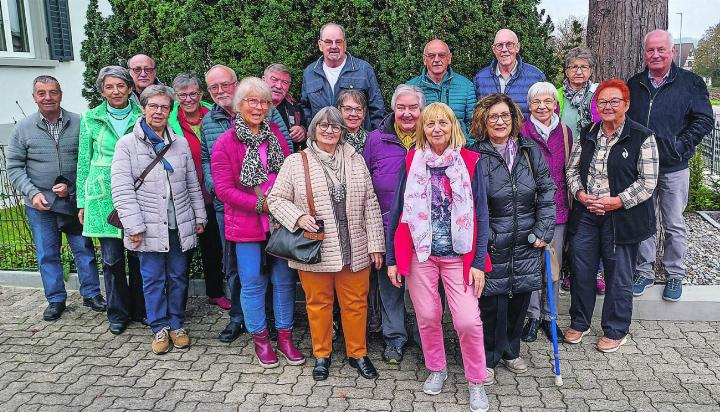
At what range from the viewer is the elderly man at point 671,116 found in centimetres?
491

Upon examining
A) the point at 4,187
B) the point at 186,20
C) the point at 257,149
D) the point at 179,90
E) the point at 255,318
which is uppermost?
the point at 186,20

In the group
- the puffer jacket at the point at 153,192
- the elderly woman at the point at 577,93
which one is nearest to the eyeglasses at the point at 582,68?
the elderly woman at the point at 577,93

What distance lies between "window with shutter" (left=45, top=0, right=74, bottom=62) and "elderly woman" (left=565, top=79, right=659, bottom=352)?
895 cm

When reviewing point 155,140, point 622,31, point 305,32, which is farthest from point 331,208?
point 622,31

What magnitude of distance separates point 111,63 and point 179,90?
60.9 inches

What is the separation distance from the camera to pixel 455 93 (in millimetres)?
5098

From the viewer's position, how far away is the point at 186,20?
5.90 metres

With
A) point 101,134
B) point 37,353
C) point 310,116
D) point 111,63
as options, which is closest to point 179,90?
point 101,134

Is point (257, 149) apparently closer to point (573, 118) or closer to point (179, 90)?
point (179, 90)

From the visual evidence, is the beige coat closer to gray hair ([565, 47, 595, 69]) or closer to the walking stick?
the walking stick

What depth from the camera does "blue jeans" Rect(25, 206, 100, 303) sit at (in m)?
5.59

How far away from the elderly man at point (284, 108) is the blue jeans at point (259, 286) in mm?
941

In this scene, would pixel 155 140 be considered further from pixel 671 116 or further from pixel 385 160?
pixel 671 116

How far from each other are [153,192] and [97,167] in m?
0.64
